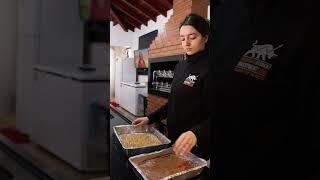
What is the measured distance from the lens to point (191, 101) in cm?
70

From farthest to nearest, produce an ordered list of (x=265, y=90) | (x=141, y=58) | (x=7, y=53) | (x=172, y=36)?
(x=141, y=58) < (x=172, y=36) < (x=265, y=90) < (x=7, y=53)

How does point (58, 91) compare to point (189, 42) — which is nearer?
point (58, 91)

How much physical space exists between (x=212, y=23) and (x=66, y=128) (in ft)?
2.14

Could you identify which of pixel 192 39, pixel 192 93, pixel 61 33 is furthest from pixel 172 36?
pixel 61 33

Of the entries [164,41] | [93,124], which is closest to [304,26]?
[164,41]

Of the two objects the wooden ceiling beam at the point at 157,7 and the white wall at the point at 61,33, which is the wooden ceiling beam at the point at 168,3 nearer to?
the wooden ceiling beam at the point at 157,7

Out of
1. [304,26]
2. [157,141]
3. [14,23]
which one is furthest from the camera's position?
[157,141]

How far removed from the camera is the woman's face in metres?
0.68

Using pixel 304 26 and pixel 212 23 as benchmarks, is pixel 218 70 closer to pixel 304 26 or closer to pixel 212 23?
pixel 212 23

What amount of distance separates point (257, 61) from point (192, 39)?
0.21 m

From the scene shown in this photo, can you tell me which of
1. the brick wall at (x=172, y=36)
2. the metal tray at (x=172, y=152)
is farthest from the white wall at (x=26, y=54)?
the brick wall at (x=172, y=36)

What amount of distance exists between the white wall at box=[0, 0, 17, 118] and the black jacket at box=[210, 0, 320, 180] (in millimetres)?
609

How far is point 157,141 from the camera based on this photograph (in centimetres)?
75

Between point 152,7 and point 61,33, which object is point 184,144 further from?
point 61,33
